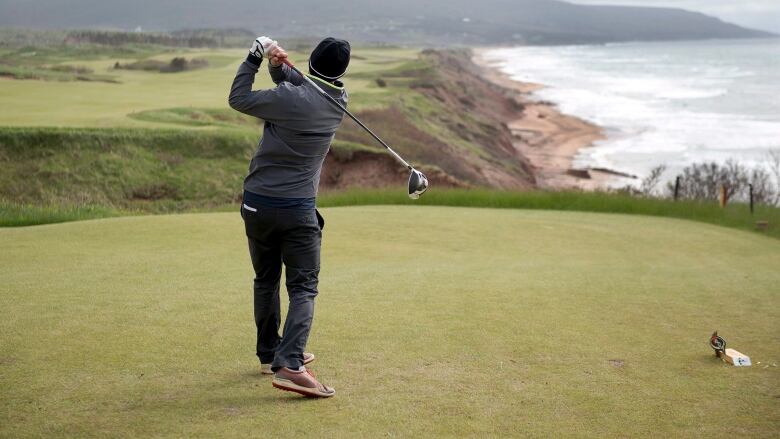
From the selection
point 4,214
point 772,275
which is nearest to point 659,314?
point 772,275

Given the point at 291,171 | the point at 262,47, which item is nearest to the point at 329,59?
the point at 262,47

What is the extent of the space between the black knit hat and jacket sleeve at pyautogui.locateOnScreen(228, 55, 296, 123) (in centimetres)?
32

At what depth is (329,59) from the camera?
5750mm

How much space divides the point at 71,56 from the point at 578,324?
6602cm

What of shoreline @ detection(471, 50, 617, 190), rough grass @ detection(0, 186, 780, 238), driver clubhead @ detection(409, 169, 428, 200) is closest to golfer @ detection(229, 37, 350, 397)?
driver clubhead @ detection(409, 169, 428, 200)

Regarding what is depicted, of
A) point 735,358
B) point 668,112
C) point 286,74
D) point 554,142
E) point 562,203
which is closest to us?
point 286,74

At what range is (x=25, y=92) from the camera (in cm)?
2986

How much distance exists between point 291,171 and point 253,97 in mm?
515

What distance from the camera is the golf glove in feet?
18.2

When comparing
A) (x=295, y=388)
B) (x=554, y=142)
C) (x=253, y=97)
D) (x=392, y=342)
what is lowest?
(x=554, y=142)

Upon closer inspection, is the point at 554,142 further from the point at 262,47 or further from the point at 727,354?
the point at 262,47

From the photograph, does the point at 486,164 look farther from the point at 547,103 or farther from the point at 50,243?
the point at 547,103

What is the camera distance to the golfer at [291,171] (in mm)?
5586

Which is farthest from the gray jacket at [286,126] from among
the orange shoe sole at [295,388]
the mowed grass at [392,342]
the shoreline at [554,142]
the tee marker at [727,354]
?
the shoreline at [554,142]
